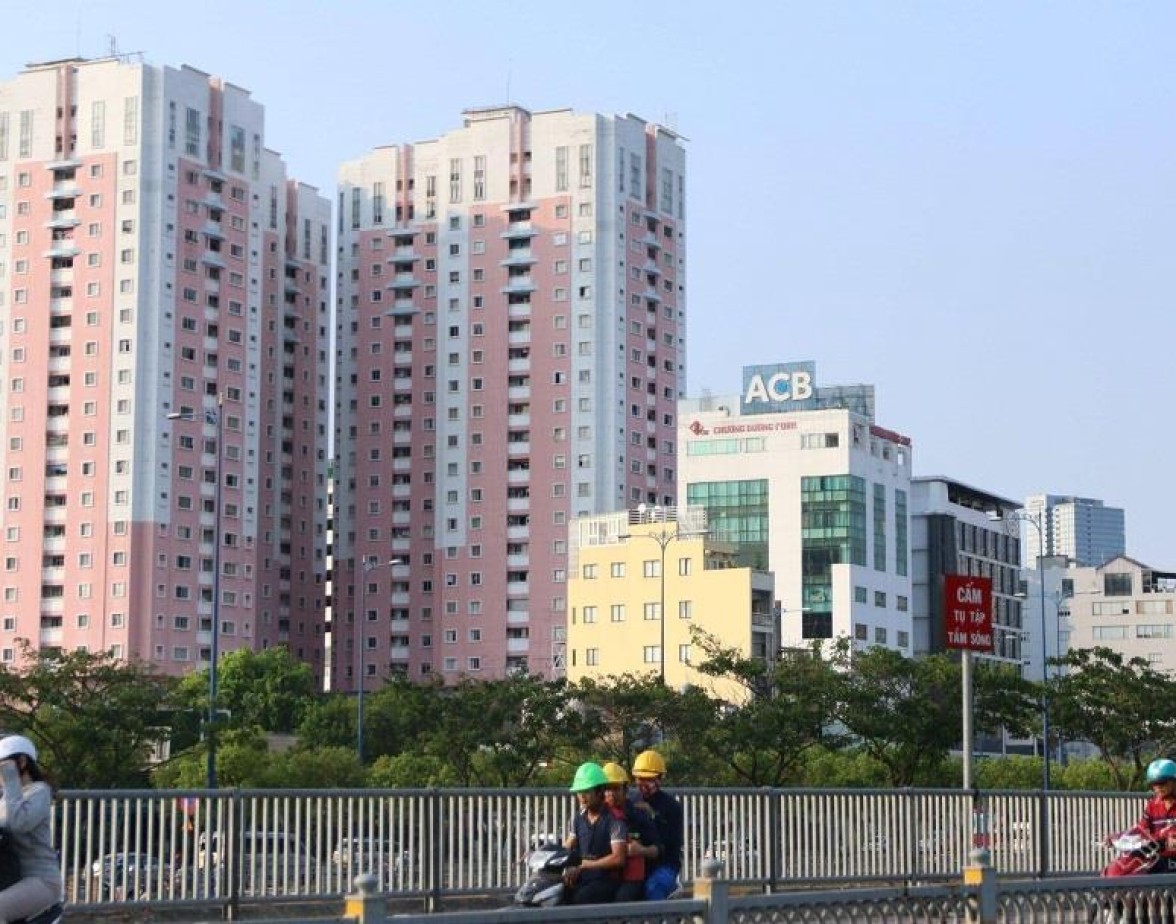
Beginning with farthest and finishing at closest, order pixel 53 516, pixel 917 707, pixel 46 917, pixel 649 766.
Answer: pixel 53 516, pixel 917 707, pixel 649 766, pixel 46 917

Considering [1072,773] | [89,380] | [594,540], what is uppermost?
[89,380]

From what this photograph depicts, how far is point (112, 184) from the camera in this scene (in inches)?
5758

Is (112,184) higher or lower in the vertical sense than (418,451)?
higher

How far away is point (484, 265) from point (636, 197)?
12341mm

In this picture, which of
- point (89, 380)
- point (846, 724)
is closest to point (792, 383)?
point (89, 380)

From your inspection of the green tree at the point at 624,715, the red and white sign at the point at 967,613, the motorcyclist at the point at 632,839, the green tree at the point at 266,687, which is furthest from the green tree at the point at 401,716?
the motorcyclist at the point at 632,839

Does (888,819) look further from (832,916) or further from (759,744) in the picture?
(759,744)

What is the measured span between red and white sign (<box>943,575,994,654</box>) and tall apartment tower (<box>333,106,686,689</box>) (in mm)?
120641

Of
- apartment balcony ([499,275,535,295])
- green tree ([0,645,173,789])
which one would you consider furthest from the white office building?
green tree ([0,645,173,789])

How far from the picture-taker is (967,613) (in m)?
30.4

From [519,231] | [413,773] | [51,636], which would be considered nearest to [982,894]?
[413,773]

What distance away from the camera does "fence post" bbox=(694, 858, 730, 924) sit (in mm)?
12086

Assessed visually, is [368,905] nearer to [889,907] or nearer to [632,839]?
[889,907]

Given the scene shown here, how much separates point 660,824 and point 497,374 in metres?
145
